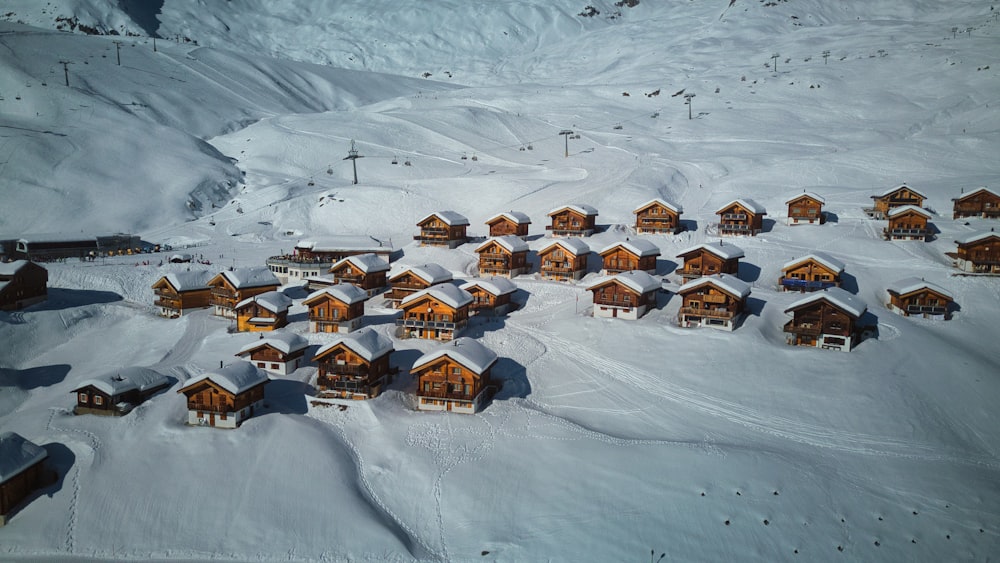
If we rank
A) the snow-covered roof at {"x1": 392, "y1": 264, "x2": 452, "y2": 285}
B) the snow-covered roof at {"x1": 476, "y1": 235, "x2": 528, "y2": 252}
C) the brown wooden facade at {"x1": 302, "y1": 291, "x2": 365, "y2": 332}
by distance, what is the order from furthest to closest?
the snow-covered roof at {"x1": 476, "y1": 235, "x2": 528, "y2": 252} → the snow-covered roof at {"x1": 392, "y1": 264, "x2": 452, "y2": 285} → the brown wooden facade at {"x1": 302, "y1": 291, "x2": 365, "y2": 332}

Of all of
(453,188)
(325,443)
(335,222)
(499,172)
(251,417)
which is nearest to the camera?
(325,443)

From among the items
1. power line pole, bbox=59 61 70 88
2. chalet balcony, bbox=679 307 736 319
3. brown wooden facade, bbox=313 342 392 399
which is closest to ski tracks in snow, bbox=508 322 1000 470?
chalet balcony, bbox=679 307 736 319

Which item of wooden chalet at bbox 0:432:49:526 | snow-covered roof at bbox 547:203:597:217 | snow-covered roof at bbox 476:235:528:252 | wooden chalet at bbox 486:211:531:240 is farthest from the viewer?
wooden chalet at bbox 486:211:531:240

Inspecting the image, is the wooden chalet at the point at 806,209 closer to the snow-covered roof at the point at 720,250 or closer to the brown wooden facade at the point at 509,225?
the snow-covered roof at the point at 720,250

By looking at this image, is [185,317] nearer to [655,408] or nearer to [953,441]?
[655,408]

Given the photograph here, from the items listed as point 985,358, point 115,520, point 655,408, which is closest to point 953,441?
point 985,358

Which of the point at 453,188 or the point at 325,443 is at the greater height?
the point at 453,188

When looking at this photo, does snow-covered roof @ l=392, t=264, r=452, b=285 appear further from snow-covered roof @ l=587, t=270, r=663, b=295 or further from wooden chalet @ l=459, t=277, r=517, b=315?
snow-covered roof @ l=587, t=270, r=663, b=295
